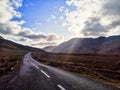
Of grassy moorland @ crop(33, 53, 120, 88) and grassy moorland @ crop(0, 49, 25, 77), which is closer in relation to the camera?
grassy moorland @ crop(33, 53, 120, 88)

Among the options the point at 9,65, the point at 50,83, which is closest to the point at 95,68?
the point at 9,65

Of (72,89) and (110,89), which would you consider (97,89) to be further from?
(72,89)

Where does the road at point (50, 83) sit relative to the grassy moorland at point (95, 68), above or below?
above

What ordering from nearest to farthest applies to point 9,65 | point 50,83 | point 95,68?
1. point 50,83
2. point 9,65
3. point 95,68

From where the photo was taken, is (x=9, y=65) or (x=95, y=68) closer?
(x=9, y=65)

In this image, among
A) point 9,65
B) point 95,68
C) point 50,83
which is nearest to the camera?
point 50,83

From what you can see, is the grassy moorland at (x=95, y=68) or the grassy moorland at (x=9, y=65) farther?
the grassy moorland at (x=9, y=65)

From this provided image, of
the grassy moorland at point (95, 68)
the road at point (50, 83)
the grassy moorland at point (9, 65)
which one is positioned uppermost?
the grassy moorland at point (9, 65)

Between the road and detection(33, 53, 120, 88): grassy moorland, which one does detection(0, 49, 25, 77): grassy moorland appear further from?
detection(33, 53, 120, 88): grassy moorland

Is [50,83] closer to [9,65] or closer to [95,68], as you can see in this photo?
[9,65]

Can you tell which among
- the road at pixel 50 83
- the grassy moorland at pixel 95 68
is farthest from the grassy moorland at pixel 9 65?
the grassy moorland at pixel 95 68

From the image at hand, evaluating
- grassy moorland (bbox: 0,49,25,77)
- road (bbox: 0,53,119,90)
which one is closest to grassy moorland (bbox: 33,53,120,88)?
road (bbox: 0,53,119,90)

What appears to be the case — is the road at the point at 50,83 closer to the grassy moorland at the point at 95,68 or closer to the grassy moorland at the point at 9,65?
the grassy moorland at the point at 95,68

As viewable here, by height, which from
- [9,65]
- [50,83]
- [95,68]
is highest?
[9,65]
